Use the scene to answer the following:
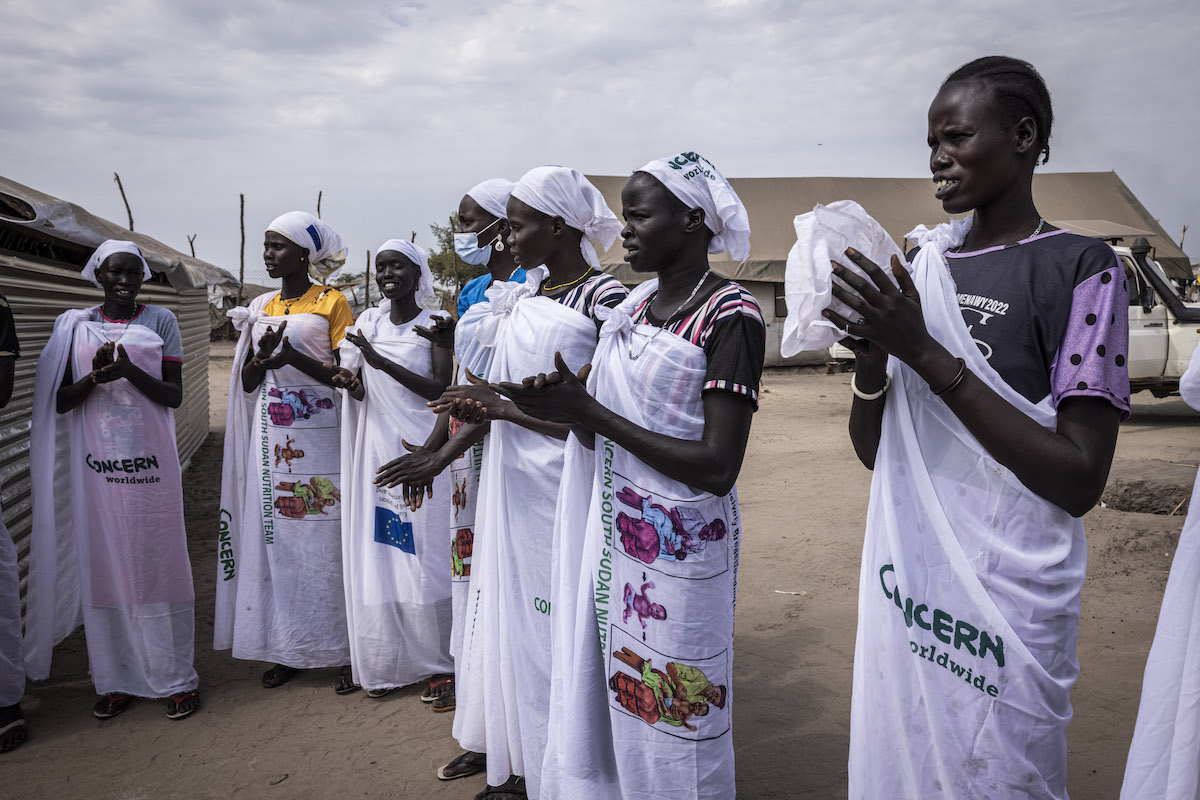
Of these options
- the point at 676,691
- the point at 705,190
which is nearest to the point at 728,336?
the point at 705,190

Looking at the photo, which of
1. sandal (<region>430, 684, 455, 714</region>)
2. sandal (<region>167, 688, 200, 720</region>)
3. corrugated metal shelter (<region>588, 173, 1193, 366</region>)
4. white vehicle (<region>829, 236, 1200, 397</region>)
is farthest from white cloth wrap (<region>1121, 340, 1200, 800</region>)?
corrugated metal shelter (<region>588, 173, 1193, 366</region>)

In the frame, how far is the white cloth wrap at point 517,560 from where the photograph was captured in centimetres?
287

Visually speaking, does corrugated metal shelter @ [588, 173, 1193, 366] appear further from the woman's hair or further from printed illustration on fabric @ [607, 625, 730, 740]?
the woman's hair

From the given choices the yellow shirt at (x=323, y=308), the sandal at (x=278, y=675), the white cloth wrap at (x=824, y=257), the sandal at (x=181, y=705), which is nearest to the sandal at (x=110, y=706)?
the sandal at (x=181, y=705)

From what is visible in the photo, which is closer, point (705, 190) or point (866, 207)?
point (705, 190)

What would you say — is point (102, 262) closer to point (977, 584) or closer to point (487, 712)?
point (487, 712)

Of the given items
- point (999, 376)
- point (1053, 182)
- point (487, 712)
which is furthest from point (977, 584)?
point (1053, 182)

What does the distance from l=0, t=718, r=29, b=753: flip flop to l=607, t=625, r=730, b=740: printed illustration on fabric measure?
3.07 metres

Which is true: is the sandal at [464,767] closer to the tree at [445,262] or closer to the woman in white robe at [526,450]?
the woman in white robe at [526,450]

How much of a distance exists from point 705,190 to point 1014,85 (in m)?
0.84

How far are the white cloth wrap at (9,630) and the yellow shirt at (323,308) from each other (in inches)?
62.2

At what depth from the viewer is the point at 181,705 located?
13.5 feet

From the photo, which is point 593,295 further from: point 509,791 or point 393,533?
point 393,533

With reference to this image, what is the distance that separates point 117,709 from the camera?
4.12 metres
